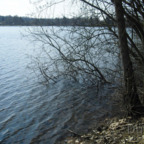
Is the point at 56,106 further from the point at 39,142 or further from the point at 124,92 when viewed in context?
the point at 124,92

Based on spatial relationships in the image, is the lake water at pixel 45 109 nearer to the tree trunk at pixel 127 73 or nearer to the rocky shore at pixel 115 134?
the rocky shore at pixel 115 134

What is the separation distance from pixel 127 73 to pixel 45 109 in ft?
16.0

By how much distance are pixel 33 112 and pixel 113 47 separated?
17.9 ft

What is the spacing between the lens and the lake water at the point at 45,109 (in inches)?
294

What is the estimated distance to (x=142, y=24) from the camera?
26.1 feet

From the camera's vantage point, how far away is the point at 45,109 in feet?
31.7

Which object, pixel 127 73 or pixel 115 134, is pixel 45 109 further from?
pixel 127 73

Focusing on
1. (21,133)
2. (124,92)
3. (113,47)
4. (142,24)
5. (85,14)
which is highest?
(85,14)

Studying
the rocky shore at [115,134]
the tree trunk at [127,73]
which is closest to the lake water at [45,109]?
the rocky shore at [115,134]

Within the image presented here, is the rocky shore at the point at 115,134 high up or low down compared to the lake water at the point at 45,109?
up

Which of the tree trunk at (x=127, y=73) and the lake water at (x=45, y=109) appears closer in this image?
the tree trunk at (x=127, y=73)

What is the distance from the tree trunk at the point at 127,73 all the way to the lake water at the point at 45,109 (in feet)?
6.00

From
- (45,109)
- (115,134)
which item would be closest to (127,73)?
(115,134)

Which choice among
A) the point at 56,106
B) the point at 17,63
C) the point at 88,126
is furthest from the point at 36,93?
the point at 17,63
